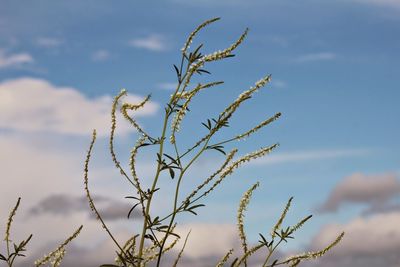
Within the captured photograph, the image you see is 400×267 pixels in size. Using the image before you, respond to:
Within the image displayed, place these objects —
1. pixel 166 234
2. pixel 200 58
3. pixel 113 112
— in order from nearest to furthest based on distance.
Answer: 1. pixel 166 234
2. pixel 200 58
3. pixel 113 112

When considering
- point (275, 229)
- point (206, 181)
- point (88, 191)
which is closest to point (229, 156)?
point (206, 181)

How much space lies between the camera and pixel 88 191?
214 inches

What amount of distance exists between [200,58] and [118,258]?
5.91ft

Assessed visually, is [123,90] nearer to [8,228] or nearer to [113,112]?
[113,112]

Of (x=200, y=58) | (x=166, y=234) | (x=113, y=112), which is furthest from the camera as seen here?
(x=113, y=112)

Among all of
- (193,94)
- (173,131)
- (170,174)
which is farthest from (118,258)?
(193,94)

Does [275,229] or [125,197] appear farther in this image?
[275,229]

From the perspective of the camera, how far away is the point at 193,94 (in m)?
5.33

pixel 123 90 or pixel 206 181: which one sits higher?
pixel 123 90

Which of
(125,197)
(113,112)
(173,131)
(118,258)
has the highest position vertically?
(113,112)

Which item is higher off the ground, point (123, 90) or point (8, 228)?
point (123, 90)

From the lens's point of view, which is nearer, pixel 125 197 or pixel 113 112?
pixel 125 197

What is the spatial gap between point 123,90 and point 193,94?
0.91 m

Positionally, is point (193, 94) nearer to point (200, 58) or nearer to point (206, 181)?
point (200, 58)
